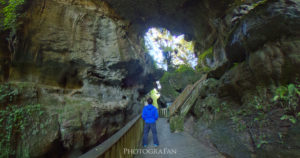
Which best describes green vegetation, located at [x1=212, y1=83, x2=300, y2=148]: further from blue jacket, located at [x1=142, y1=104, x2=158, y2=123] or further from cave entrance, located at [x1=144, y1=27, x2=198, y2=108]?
cave entrance, located at [x1=144, y1=27, x2=198, y2=108]

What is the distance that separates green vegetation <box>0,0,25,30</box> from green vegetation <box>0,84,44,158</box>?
2.80m

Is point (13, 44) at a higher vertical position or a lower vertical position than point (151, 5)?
lower

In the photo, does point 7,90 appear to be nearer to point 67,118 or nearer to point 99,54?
point 67,118

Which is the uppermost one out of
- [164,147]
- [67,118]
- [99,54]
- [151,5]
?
[151,5]

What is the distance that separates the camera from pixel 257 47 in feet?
9.21

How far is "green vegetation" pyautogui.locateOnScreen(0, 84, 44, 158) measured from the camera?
3889mm

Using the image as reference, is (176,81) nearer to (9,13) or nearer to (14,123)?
(14,123)

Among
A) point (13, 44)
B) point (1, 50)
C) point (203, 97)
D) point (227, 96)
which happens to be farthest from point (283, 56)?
point (1, 50)

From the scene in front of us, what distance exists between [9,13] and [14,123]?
4627mm

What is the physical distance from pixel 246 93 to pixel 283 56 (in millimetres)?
1162

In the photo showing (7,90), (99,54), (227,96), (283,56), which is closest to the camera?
(283,56)

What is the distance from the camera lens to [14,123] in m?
4.16

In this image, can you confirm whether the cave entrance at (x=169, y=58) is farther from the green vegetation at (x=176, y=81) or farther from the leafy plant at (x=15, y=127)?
the leafy plant at (x=15, y=127)

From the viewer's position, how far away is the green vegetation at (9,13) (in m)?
5.23
